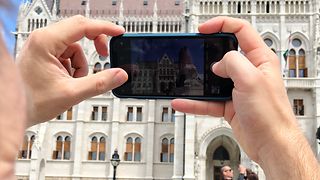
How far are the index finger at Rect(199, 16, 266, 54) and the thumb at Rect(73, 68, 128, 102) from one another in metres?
0.45

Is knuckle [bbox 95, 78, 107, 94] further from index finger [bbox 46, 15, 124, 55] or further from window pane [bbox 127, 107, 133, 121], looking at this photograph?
window pane [bbox 127, 107, 133, 121]

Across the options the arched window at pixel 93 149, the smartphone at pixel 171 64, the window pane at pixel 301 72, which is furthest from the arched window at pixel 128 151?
the smartphone at pixel 171 64

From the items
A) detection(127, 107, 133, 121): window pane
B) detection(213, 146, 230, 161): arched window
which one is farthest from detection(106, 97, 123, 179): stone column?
detection(213, 146, 230, 161): arched window

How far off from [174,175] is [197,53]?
31330 millimetres

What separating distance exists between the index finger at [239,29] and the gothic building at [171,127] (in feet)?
101

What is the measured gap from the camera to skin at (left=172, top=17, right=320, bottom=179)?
1.80 meters

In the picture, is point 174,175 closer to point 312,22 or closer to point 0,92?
point 312,22

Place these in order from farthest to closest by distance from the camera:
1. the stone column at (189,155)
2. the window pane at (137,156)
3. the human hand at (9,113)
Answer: the window pane at (137,156), the stone column at (189,155), the human hand at (9,113)

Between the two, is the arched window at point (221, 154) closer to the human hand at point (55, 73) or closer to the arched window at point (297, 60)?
the arched window at point (297, 60)

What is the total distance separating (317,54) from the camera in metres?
33.5

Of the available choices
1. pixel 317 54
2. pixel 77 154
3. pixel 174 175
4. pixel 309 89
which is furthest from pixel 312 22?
pixel 77 154

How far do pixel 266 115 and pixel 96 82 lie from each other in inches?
28.7

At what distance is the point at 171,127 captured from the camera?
3606cm

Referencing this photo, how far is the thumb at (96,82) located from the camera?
203 centimetres
